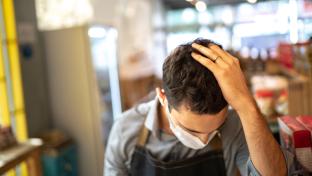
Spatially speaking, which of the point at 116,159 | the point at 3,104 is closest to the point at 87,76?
the point at 3,104

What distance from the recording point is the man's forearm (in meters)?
1.05

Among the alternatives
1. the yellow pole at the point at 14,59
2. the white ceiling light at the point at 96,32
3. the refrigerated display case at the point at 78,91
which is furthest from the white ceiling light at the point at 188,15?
the yellow pole at the point at 14,59

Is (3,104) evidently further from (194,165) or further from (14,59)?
(194,165)

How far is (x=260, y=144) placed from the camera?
42.3 inches

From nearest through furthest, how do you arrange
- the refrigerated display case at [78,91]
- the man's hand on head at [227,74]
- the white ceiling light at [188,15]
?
the man's hand on head at [227,74] → the refrigerated display case at [78,91] → the white ceiling light at [188,15]

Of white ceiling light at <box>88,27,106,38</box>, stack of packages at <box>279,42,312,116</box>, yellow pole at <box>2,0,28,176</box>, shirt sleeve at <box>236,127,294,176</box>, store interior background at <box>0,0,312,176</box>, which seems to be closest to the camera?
shirt sleeve at <box>236,127,294,176</box>

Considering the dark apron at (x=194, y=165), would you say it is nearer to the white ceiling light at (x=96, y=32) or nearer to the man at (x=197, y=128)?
the man at (x=197, y=128)

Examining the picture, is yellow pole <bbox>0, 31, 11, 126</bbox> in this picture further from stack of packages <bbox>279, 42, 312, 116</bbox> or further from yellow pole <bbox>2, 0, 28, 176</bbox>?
stack of packages <bbox>279, 42, 312, 116</bbox>

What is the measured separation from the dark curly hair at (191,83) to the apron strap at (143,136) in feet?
1.16

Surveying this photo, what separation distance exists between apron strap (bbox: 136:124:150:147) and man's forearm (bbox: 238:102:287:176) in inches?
18.0

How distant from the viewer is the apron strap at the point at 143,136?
4.62ft

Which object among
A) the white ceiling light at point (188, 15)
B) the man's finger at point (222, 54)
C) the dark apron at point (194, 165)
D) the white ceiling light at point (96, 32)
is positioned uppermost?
the white ceiling light at point (188, 15)

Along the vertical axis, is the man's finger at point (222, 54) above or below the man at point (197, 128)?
above

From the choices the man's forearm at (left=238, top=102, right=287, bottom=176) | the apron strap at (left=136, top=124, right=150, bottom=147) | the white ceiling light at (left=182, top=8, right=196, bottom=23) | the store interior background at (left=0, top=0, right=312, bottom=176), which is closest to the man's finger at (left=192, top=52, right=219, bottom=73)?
the man's forearm at (left=238, top=102, right=287, bottom=176)
